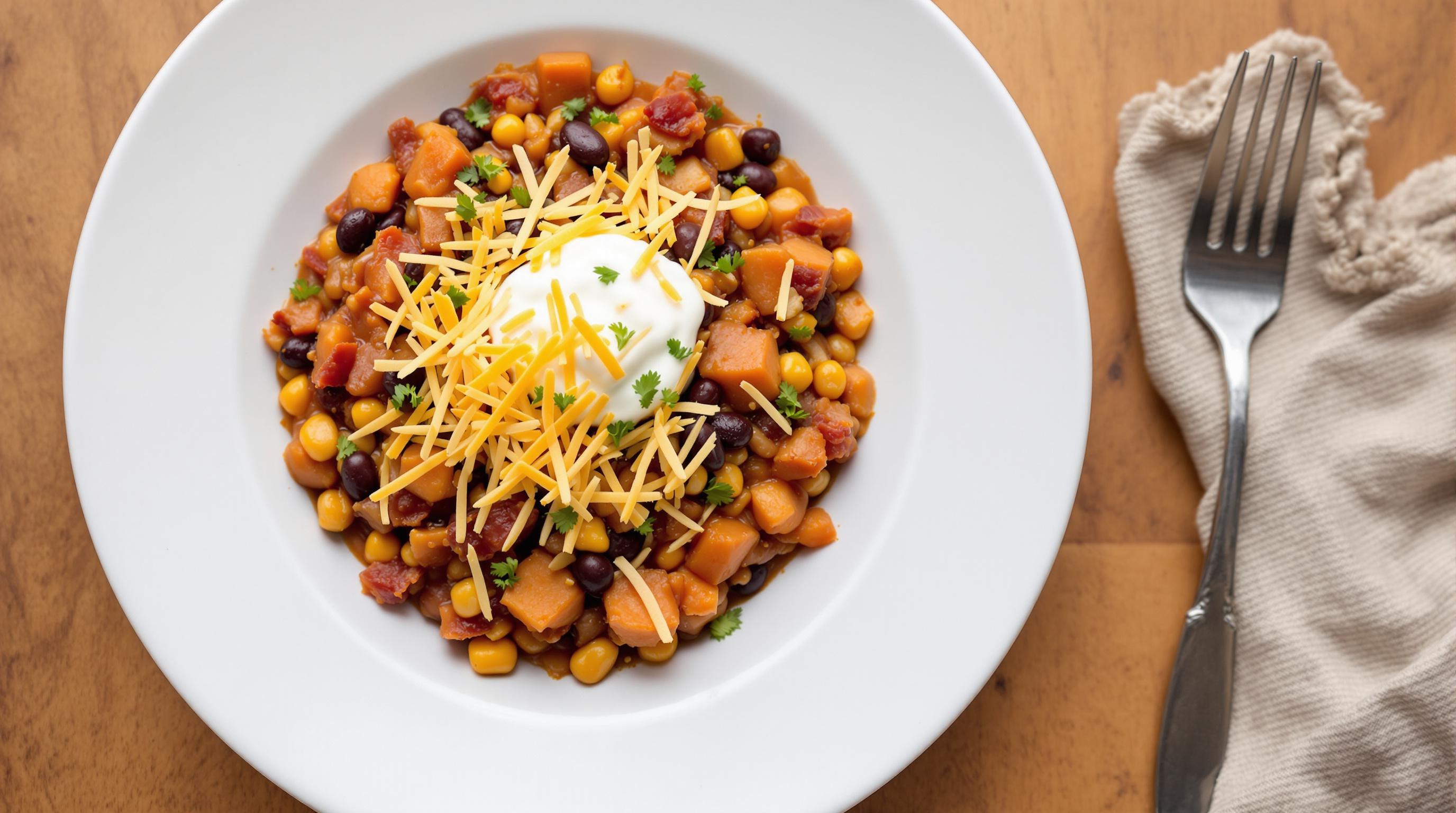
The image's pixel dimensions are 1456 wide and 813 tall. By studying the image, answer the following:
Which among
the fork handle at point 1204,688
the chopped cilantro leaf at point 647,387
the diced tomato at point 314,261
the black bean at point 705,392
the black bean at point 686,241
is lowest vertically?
the fork handle at point 1204,688

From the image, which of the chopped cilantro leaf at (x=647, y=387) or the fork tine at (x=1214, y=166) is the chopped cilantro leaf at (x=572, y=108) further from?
the fork tine at (x=1214, y=166)

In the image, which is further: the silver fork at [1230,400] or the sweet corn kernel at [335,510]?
the silver fork at [1230,400]

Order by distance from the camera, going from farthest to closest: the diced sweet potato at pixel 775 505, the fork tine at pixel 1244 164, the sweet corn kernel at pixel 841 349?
the fork tine at pixel 1244 164, the sweet corn kernel at pixel 841 349, the diced sweet potato at pixel 775 505

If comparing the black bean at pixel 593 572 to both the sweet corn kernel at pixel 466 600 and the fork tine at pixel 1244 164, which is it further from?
the fork tine at pixel 1244 164

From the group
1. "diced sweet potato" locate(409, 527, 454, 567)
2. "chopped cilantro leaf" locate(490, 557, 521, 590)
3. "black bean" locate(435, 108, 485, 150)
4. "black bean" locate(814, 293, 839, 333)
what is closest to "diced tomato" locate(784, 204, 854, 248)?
"black bean" locate(814, 293, 839, 333)

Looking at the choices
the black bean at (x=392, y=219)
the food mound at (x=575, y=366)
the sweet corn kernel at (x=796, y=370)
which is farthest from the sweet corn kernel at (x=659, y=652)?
the black bean at (x=392, y=219)

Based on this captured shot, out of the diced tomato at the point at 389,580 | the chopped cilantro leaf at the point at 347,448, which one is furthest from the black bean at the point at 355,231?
the diced tomato at the point at 389,580

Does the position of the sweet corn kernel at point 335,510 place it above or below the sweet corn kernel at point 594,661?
above

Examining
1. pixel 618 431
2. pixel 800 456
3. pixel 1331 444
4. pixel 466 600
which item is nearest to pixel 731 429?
pixel 800 456

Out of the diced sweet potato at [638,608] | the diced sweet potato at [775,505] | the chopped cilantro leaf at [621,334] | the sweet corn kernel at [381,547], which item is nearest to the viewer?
the chopped cilantro leaf at [621,334]
